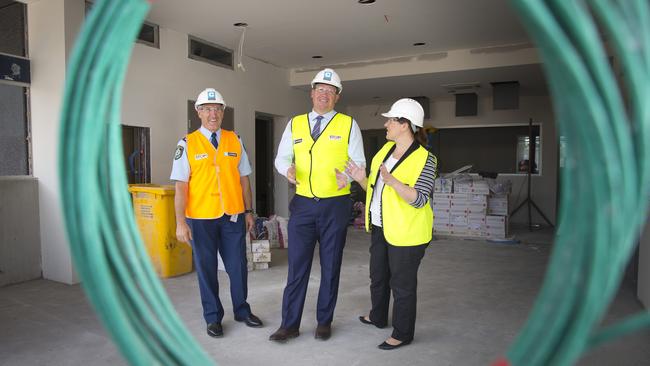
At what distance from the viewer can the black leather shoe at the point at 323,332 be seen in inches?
116

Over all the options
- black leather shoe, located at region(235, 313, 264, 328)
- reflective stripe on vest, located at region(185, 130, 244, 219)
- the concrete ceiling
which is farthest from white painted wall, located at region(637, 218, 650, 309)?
reflective stripe on vest, located at region(185, 130, 244, 219)

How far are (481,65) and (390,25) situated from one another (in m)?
1.94

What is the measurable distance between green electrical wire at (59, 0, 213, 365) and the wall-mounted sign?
13.3 feet

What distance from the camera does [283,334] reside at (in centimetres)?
292

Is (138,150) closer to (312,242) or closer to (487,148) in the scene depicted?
(312,242)

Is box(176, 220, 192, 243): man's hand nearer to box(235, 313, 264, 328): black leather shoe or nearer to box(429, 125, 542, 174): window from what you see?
box(235, 313, 264, 328): black leather shoe

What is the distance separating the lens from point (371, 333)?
10.2 ft

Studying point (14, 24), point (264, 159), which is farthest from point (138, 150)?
point (264, 159)

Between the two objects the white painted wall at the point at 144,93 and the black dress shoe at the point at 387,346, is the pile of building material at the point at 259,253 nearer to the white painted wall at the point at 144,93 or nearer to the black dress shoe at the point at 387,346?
the white painted wall at the point at 144,93

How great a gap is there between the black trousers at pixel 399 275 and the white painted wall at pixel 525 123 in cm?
747

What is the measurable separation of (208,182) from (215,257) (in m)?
0.50

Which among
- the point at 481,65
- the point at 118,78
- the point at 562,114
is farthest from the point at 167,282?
the point at 481,65

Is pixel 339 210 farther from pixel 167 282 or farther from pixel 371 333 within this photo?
pixel 167 282

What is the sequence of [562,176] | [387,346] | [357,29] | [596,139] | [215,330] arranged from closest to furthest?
[596,139] → [562,176] → [387,346] → [215,330] → [357,29]
